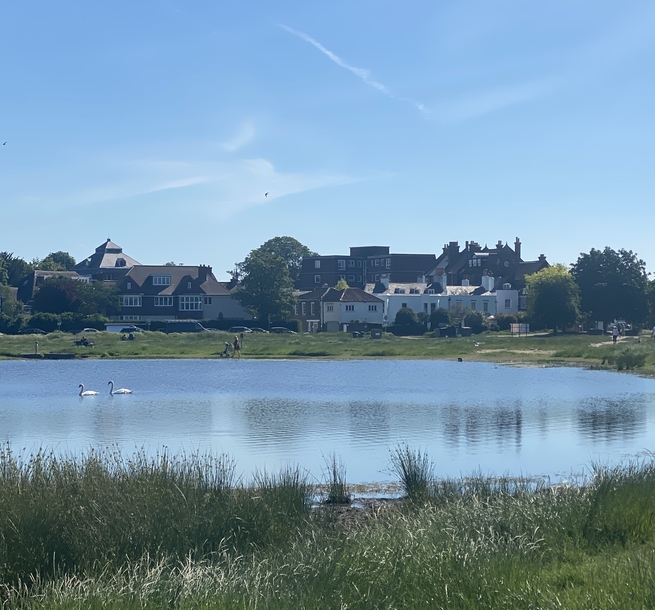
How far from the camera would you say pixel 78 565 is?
9.89 meters

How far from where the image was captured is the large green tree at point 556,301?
8600 centimetres

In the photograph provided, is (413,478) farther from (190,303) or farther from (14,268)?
(14,268)

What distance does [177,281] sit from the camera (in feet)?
364

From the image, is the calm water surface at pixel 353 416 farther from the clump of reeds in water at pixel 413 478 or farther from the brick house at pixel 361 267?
the brick house at pixel 361 267

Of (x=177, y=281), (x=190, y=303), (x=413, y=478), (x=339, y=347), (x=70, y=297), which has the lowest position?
(x=413, y=478)

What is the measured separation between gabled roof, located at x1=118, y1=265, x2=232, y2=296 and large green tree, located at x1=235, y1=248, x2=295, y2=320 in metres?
7.05

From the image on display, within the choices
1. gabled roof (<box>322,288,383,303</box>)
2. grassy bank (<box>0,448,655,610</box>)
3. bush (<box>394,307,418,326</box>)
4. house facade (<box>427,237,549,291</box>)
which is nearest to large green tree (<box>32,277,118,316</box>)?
gabled roof (<box>322,288,383,303</box>)

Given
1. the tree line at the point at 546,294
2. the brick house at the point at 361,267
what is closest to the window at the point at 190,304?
the tree line at the point at 546,294

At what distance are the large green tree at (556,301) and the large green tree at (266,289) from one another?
27343 millimetres

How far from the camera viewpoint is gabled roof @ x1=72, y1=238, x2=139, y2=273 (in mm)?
143750

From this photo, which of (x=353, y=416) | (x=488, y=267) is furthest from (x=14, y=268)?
(x=353, y=416)

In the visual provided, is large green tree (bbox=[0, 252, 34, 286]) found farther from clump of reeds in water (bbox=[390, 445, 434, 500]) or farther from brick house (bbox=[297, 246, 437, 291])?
clump of reeds in water (bbox=[390, 445, 434, 500])

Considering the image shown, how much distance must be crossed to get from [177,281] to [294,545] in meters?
102

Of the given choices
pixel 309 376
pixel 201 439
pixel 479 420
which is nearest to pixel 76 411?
pixel 201 439
